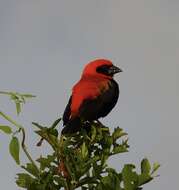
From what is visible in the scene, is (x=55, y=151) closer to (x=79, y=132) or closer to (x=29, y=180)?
(x=29, y=180)

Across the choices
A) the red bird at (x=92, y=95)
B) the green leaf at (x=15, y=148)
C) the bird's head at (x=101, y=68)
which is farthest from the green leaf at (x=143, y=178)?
the bird's head at (x=101, y=68)

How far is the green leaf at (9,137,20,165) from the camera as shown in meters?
2.17

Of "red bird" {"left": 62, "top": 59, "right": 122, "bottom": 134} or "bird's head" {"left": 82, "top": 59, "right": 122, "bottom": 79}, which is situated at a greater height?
"bird's head" {"left": 82, "top": 59, "right": 122, "bottom": 79}

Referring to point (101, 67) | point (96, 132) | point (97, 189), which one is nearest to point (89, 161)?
point (97, 189)

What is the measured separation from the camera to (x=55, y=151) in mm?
3971

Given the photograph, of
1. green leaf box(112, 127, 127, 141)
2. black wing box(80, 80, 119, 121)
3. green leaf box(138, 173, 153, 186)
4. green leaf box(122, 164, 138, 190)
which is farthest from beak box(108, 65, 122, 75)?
green leaf box(122, 164, 138, 190)

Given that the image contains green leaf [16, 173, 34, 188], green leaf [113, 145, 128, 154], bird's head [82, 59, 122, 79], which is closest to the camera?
green leaf [16, 173, 34, 188]

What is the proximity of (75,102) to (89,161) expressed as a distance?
3.17m

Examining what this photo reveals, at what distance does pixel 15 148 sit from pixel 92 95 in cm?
535

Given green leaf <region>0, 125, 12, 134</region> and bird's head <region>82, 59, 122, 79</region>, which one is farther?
bird's head <region>82, 59, 122, 79</region>

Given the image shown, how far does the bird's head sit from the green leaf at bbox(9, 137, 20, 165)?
6.90 meters

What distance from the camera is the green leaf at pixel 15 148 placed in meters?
2.17

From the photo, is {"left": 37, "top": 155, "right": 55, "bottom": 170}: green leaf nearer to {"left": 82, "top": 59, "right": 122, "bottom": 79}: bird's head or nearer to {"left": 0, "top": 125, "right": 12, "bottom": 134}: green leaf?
{"left": 0, "top": 125, "right": 12, "bottom": 134}: green leaf

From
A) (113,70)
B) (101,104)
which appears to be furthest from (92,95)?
(113,70)
